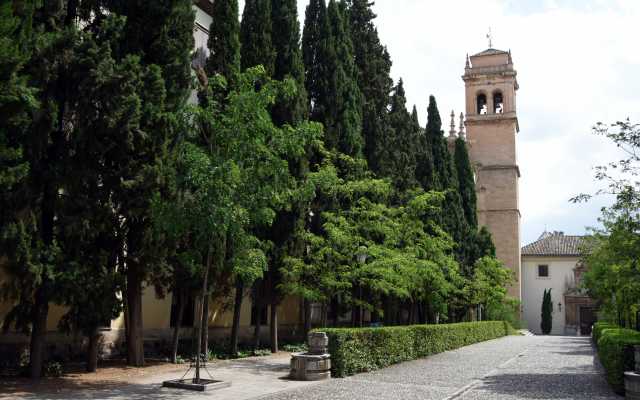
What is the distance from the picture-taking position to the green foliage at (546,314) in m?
52.3

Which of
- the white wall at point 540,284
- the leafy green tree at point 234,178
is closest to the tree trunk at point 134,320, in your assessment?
the leafy green tree at point 234,178

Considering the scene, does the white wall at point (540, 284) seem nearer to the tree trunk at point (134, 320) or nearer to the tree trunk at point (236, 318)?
the tree trunk at point (236, 318)

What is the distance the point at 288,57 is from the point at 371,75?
6450 millimetres

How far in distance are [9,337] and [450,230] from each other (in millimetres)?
24355

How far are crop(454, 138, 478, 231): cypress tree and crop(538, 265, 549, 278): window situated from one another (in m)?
19.6

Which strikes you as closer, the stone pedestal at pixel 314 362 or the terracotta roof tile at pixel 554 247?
the stone pedestal at pixel 314 362

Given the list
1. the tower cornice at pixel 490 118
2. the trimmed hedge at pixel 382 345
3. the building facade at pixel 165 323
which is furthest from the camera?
the tower cornice at pixel 490 118

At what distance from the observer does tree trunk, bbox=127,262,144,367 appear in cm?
1430

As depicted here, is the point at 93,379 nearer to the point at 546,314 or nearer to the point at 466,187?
the point at 466,187

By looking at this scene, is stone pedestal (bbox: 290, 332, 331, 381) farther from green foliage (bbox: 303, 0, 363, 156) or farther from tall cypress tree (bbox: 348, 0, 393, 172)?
tall cypress tree (bbox: 348, 0, 393, 172)

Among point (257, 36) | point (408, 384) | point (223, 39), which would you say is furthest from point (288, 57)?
point (408, 384)

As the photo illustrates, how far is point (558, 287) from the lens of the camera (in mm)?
54656

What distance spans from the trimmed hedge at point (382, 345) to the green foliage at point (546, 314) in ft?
101

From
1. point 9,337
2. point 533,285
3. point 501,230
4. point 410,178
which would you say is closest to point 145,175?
point 9,337
